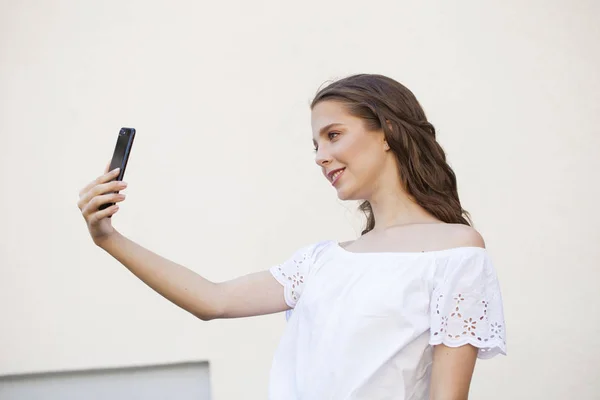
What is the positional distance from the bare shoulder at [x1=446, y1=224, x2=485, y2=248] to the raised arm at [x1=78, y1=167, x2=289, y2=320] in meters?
0.46

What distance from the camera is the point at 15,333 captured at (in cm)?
330

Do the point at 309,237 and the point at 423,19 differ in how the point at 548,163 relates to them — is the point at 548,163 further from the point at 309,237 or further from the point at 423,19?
the point at 309,237

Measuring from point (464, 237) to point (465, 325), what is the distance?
204 mm

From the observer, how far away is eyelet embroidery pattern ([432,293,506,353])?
160cm

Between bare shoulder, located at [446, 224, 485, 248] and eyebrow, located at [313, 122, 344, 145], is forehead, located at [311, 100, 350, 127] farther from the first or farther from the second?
bare shoulder, located at [446, 224, 485, 248]

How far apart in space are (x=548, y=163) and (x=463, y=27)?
70 cm

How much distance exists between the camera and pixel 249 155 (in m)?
3.43

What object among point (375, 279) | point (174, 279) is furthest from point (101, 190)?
point (375, 279)

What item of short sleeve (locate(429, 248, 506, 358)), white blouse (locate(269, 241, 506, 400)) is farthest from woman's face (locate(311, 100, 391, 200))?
short sleeve (locate(429, 248, 506, 358))

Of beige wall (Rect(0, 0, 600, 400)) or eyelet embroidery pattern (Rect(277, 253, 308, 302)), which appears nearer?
eyelet embroidery pattern (Rect(277, 253, 308, 302))

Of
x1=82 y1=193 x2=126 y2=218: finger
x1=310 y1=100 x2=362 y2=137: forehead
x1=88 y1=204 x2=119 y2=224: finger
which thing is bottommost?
x1=88 y1=204 x2=119 y2=224: finger

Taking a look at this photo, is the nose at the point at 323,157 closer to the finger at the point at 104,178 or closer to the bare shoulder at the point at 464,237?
the bare shoulder at the point at 464,237

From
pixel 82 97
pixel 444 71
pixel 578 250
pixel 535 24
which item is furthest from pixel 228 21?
pixel 578 250

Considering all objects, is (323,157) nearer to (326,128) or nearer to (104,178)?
(326,128)
